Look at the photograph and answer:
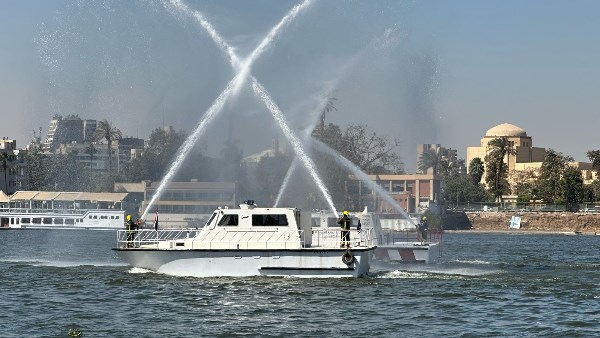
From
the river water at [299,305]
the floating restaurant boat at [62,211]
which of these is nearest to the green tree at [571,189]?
the floating restaurant boat at [62,211]

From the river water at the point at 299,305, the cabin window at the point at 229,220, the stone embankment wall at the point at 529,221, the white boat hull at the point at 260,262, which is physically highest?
the stone embankment wall at the point at 529,221

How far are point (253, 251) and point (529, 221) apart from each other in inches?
5143

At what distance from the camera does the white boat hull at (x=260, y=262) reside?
43.8 meters

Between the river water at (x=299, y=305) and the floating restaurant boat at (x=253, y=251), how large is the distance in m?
0.55

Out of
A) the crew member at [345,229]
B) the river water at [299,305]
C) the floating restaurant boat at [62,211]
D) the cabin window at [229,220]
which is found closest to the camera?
the river water at [299,305]

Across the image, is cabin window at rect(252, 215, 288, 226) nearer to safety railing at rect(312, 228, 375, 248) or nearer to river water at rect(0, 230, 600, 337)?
safety railing at rect(312, 228, 375, 248)

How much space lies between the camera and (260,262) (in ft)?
144

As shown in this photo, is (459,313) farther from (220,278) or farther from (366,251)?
(220,278)

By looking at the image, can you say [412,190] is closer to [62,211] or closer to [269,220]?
[62,211]

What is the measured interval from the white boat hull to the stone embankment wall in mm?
126359

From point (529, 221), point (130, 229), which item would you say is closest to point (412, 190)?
point (529, 221)

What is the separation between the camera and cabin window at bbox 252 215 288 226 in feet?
148

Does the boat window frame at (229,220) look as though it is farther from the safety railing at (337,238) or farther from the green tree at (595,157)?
the green tree at (595,157)

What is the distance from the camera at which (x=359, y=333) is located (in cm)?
3206
